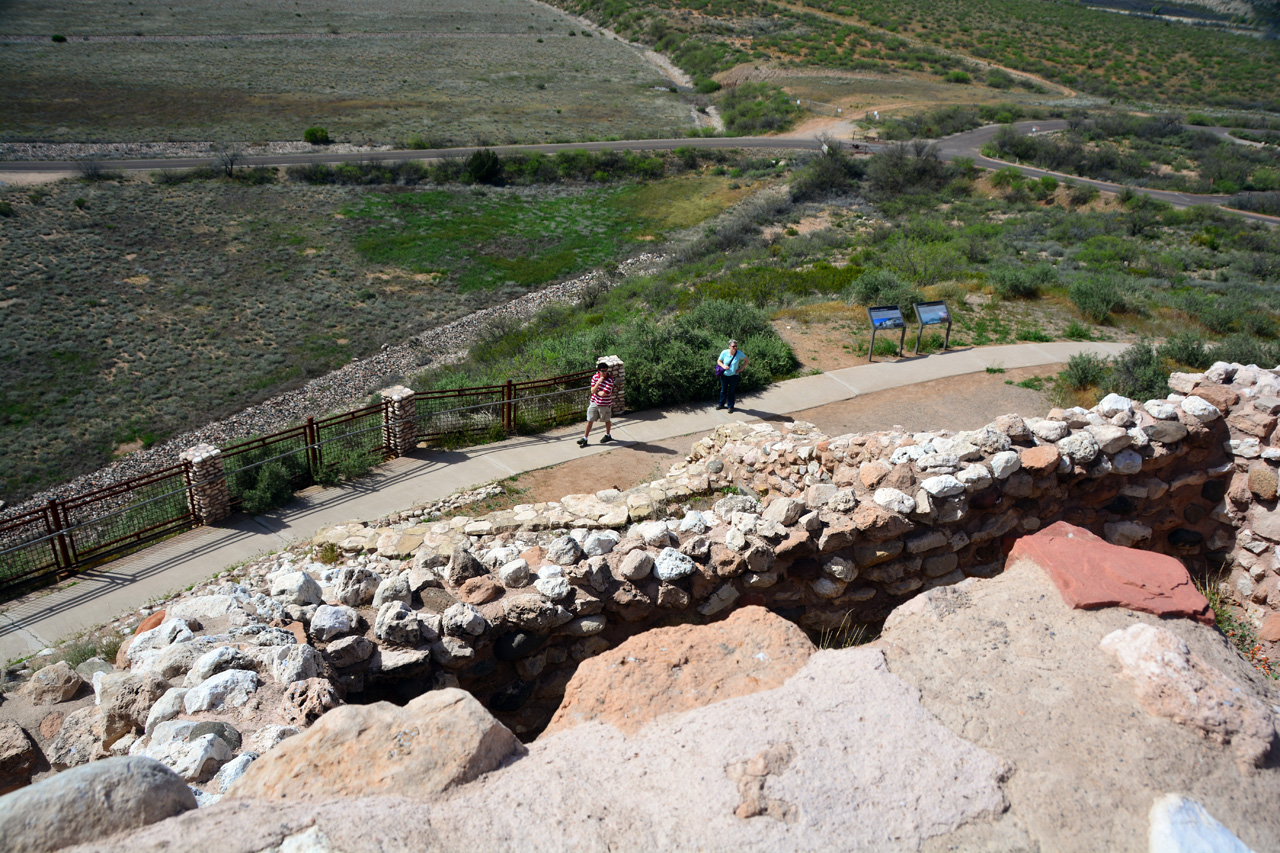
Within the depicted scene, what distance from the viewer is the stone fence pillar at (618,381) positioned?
14.8 m

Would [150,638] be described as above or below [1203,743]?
below

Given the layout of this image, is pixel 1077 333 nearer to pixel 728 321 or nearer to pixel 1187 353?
pixel 1187 353

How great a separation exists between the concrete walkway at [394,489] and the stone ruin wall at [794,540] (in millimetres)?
1709

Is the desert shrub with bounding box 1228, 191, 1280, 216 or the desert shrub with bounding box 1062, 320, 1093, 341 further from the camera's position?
the desert shrub with bounding box 1228, 191, 1280, 216

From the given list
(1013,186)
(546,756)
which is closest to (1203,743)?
(546,756)

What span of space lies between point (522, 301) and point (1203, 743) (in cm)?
3143

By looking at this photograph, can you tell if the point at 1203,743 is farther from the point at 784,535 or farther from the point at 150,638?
the point at 150,638

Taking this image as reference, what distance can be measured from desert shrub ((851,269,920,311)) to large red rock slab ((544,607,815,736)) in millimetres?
16383

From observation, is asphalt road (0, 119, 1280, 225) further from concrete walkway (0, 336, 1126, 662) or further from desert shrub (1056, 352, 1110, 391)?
concrete walkway (0, 336, 1126, 662)

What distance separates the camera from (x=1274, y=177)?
4388 cm

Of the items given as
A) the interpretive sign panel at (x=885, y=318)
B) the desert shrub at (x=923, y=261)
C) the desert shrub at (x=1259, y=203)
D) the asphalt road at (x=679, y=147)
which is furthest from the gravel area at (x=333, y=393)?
the desert shrub at (x=1259, y=203)

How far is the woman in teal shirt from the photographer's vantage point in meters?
14.7

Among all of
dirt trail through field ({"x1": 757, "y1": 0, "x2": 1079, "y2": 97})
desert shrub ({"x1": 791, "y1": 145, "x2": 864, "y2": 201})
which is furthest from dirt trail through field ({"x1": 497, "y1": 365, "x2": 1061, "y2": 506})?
dirt trail through field ({"x1": 757, "y1": 0, "x2": 1079, "y2": 97})

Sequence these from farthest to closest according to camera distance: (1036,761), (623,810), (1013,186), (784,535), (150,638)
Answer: (1013,186)
(784,535)
(150,638)
(1036,761)
(623,810)
